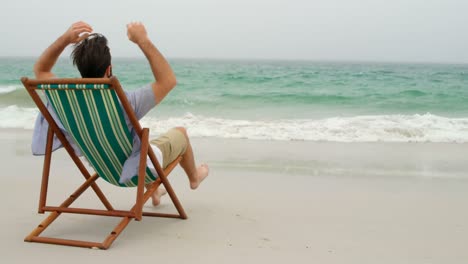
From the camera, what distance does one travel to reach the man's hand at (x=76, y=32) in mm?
2531

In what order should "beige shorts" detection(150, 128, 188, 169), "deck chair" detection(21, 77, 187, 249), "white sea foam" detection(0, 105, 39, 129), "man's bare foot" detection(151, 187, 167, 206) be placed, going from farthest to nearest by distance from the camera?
1. "white sea foam" detection(0, 105, 39, 129)
2. "man's bare foot" detection(151, 187, 167, 206)
3. "beige shorts" detection(150, 128, 188, 169)
4. "deck chair" detection(21, 77, 187, 249)

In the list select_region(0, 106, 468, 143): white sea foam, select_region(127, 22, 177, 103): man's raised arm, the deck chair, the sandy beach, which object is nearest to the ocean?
select_region(0, 106, 468, 143): white sea foam

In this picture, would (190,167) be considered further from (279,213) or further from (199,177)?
(279,213)

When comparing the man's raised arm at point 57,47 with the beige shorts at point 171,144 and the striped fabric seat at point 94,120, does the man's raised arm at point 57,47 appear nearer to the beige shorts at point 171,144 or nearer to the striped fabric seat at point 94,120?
the striped fabric seat at point 94,120

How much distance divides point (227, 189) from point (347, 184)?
116cm

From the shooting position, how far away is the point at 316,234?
3.00 metres

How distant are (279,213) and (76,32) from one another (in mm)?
1909

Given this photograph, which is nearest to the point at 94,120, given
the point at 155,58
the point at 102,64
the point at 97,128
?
the point at 97,128

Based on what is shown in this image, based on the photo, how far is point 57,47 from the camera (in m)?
2.61

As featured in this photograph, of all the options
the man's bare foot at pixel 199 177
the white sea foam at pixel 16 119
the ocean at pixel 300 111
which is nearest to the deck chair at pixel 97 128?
the man's bare foot at pixel 199 177

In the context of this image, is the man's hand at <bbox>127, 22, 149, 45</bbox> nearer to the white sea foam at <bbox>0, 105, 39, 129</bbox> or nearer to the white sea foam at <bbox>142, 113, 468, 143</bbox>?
the white sea foam at <bbox>142, 113, 468, 143</bbox>

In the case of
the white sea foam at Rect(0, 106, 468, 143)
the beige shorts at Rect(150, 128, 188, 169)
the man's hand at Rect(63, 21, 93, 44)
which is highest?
the man's hand at Rect(63, 21, 93, 44)

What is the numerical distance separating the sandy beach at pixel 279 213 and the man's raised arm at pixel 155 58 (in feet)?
3.14

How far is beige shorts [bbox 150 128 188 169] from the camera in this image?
2812mm
